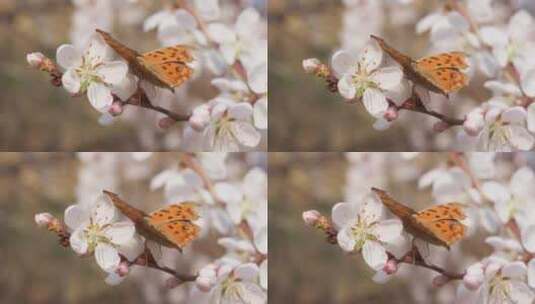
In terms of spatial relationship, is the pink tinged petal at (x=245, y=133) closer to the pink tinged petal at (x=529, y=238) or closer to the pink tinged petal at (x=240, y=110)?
the pink tinged petal at (x=240, y=110)

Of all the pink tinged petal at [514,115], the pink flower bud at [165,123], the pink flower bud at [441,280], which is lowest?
the pink flower bud at [441,280]

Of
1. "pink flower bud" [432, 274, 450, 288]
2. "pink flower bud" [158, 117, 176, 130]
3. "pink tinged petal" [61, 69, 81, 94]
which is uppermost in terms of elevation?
"pink tinged petal" [61, 69, 81, 94]

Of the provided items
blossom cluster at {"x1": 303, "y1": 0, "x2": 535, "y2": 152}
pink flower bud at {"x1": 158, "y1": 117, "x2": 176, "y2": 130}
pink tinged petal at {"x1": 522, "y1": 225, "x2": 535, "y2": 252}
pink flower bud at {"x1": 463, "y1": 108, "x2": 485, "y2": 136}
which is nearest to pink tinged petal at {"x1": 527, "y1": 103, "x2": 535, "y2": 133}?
blossom cluster at {"x1": 303, "y1": 0, "x2": 535, "y2": 152}

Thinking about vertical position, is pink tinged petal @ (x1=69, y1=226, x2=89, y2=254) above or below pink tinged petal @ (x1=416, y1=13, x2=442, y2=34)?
below

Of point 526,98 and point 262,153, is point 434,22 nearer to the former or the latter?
point 526,98

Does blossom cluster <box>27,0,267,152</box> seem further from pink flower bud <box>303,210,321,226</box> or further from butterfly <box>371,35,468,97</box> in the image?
butterfly <box>371,35,468,97</box>

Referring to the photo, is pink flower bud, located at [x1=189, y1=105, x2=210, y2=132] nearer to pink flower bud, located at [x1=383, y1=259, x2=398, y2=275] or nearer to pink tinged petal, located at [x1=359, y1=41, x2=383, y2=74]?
pink tinged petal, located at [x1=359, y1=41, x2=383, y2=74]

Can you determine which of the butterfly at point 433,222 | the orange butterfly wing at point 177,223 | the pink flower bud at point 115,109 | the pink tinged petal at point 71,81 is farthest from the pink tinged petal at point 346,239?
the pink tinged petal at point 71,81
